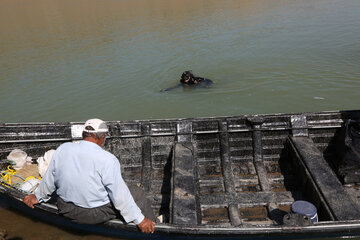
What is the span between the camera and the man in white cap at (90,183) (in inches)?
133

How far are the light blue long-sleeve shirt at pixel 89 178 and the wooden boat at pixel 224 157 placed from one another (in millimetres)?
1298

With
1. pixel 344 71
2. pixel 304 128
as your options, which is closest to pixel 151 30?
pixel 344 71

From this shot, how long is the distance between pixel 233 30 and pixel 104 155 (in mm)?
18276

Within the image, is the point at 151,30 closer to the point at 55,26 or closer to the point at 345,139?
Answer: the point at 55,26

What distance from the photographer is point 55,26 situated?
23797 millimetres

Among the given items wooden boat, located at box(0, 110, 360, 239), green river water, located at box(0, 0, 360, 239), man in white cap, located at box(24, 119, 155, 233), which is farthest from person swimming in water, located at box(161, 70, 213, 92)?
man in white cap, located at box(24, 119, 155, 233)

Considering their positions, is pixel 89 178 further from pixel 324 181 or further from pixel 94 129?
pixel 324 181

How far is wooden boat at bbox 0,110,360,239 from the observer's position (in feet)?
16.6

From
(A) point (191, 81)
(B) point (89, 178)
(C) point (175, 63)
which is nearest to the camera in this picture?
(B) point (89, 178)

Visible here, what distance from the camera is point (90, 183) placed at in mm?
3473

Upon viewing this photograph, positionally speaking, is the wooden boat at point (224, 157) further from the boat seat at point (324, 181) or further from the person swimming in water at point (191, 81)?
the person swimming in water at point (191, 81)

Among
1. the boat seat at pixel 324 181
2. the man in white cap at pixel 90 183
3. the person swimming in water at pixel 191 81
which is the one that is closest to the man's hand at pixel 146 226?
the man in white cap at pixel 90 183

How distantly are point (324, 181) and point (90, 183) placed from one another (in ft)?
11.6

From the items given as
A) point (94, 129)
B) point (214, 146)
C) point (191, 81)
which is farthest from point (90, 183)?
point (191, 81)
